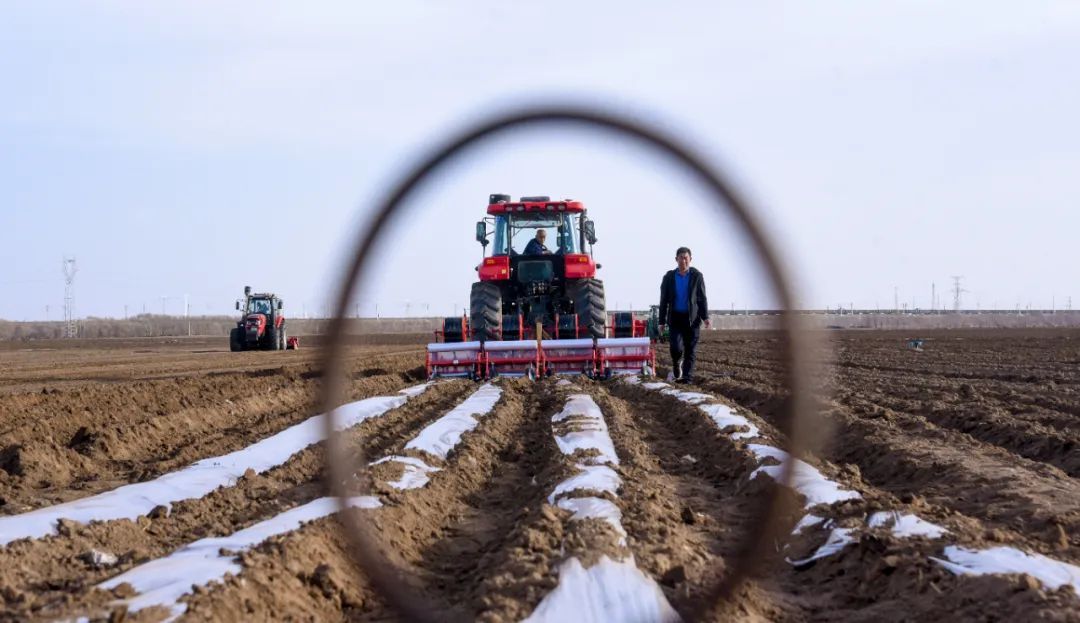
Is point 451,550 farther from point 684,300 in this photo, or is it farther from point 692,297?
point 684,300

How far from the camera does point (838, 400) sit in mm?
11961

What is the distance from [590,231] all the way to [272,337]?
23359 millimetres

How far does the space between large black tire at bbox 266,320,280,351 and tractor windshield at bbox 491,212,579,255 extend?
870 inches

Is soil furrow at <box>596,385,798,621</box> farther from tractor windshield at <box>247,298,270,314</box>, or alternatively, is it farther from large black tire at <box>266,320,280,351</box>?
tractor windshield at <box>247,298,270,314</box>

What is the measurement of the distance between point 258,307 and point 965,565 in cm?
3430

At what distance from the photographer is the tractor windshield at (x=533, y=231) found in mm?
15891

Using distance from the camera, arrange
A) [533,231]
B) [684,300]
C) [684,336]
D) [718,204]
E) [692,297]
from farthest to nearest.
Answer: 1. [533,231]
2. [684,336]
3. [684,300]
4. [692,297]
5. [718,204]

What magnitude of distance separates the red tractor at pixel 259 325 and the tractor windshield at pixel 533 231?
20972mm

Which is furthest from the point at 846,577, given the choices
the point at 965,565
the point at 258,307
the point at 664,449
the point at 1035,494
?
the point at 258,307

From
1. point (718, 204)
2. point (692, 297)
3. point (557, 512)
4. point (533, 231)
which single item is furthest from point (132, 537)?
point (533, 231)

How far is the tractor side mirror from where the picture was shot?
15.7 metres

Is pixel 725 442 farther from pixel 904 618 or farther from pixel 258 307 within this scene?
pixel 258 307

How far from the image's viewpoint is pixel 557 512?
5.40 m

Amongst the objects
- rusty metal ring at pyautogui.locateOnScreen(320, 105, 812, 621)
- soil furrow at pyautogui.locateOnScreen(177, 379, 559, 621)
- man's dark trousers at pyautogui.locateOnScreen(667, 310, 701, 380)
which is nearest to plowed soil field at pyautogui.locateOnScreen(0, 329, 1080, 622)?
soil furrow at pyautogui.locateOnScreen(177, 379, 559, 621)
